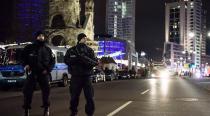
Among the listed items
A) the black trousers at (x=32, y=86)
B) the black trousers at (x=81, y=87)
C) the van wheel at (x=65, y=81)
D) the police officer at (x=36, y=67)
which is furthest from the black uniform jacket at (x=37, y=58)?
the van wheel at (x=65, y=81)

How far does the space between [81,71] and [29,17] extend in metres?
92.0

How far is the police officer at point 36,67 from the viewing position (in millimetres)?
11031

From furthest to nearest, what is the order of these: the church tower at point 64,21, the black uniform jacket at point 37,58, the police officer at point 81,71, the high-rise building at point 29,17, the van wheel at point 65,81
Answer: the church tower at point 64,21
the high-rise building at point 29,17
the van wheel at point 65,81
the black uniform jacket at point 37,58
the police officer at point 81,71

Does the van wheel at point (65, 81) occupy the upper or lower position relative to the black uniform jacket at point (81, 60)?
lower

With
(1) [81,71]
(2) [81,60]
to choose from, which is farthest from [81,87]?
(2) [81,60]

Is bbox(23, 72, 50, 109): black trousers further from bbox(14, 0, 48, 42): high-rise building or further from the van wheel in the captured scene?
bbox(14, 0, 48, 42): high-rise building

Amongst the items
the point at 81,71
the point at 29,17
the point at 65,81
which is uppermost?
the point at 29,17

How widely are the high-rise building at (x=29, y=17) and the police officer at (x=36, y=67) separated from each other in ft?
244

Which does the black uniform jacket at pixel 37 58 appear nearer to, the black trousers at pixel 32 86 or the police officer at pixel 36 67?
the police officer at pixel 36 67

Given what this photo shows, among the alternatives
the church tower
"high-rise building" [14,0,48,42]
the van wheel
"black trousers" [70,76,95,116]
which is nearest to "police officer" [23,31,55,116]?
"black trousers" [70,76,95,116]

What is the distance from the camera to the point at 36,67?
36.1 feet

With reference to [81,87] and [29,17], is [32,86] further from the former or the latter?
[29,17]

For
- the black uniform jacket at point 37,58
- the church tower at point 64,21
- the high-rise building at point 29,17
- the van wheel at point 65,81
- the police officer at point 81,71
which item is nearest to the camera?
the police officer at point 81,71

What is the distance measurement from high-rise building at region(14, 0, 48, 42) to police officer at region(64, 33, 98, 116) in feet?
247
